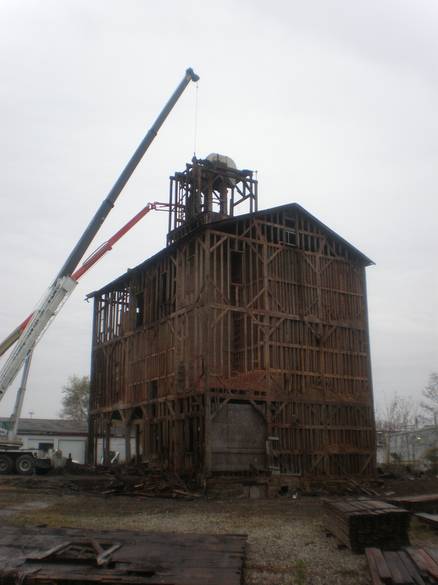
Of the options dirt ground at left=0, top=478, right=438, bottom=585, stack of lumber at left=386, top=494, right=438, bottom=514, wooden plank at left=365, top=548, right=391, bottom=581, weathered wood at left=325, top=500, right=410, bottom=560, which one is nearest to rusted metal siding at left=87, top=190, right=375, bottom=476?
dirt ground at left=0, top=478, right=438, bottom=585

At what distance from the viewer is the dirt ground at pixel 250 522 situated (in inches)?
395

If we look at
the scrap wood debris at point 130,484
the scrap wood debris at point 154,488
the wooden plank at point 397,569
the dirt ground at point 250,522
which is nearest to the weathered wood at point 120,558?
the dirt ground at point 250,522

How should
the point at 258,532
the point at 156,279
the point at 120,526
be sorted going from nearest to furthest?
the point at 258,532 → the point at 120,526 → the point at 156,279

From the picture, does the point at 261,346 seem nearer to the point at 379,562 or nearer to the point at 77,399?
the point at 379,562

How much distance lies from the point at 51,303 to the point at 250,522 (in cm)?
1453

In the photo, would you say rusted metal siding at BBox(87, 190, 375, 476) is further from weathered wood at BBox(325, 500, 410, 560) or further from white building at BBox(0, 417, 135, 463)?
white building at BBox(0, 417, 135, 463)

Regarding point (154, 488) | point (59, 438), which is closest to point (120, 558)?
point (154, 488)

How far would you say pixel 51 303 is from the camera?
86.5 feet

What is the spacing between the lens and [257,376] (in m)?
25.7

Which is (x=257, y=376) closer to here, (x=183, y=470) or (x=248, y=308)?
(x=248, y=308)

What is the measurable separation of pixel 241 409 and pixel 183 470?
11.0 feet

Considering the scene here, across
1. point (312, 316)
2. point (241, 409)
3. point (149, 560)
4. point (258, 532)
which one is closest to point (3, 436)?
point (241, 409)

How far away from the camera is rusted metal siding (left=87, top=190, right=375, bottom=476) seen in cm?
2541

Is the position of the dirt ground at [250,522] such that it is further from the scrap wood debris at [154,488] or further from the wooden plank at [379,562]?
the scrap wood debris at [154,488]
